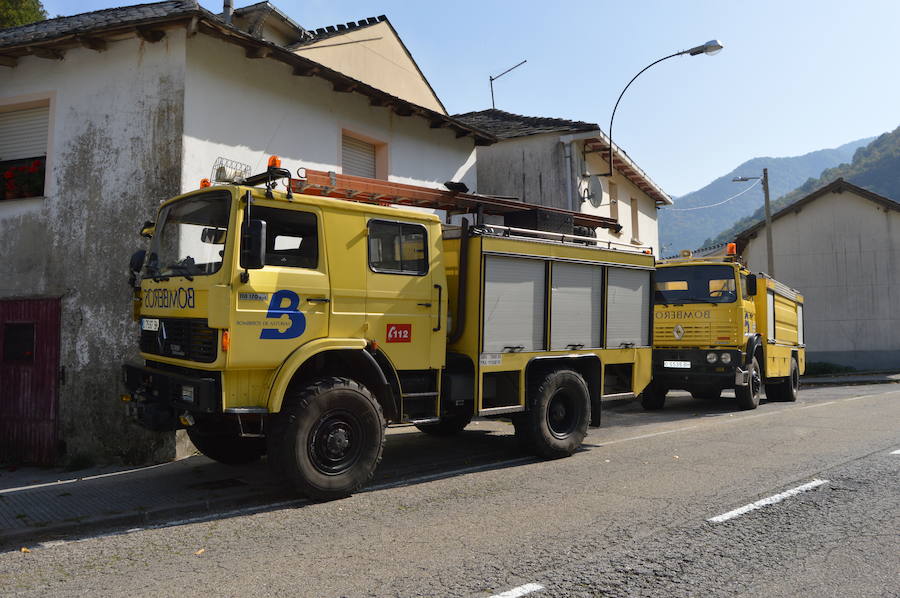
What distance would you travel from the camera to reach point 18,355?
920 centimetres

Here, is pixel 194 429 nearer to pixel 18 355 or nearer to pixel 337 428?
pixel 337 428

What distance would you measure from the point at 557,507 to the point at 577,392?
256cm

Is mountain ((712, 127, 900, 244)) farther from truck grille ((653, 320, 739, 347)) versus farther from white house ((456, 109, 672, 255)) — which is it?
truck grille ((653, 320, 739, 347))

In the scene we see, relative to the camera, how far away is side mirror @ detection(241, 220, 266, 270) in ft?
17.7

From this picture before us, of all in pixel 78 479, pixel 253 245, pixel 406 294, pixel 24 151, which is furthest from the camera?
pixel 24 151

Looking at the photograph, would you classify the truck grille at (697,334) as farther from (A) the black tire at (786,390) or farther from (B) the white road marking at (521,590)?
(B) the white road marking at (521,590)

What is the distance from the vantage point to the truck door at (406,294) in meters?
6.36

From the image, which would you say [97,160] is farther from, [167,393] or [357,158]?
[167,393]

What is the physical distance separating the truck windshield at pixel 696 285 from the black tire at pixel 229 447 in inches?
329

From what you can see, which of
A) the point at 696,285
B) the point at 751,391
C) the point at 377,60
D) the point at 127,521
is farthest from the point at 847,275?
the point at 127,521

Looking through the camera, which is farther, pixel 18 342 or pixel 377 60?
pixel 377 60

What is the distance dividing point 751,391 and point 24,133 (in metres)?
13.0

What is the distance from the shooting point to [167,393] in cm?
579

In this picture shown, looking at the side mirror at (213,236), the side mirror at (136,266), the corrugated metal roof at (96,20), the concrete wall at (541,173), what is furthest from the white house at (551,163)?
the side mirror at (213,236)
